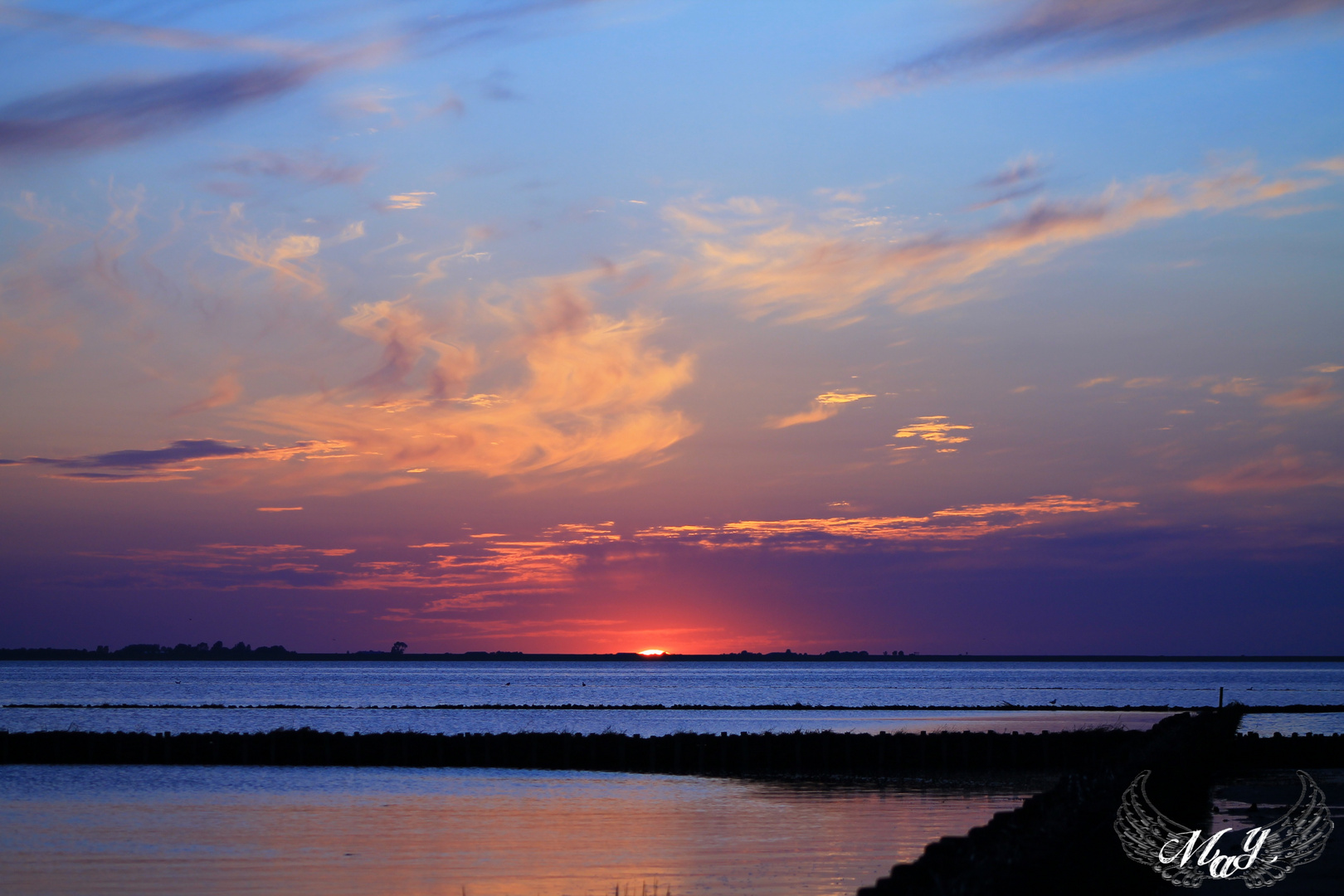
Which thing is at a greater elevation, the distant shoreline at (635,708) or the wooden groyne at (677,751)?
the wooden groyne at (677,751)

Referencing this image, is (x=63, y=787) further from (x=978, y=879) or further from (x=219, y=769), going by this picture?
(x=978, y=879)

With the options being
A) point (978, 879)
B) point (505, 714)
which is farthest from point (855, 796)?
point (505, 714)

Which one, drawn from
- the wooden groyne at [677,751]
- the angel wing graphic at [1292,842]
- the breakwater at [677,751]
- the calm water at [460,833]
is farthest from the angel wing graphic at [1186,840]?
the wooden groyne at [677,751]

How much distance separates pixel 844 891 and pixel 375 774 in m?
29.5

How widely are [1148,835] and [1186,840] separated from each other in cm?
171

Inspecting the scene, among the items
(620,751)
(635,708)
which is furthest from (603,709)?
(620,751)

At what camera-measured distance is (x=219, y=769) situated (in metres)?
49.9

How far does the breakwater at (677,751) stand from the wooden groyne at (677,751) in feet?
0.13

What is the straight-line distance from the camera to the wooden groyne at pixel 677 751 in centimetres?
4659

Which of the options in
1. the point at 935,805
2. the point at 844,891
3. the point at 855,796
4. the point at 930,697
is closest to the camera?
the point at 844,891

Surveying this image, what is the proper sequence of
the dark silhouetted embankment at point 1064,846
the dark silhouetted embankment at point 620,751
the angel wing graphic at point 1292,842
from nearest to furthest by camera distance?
the dark silhouetted embankment at point 1064,846, the angel wing graphic at point 1292,842, the dark silhouetted embankment at point 620,751

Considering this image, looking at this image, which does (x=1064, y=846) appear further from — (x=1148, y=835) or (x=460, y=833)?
(x=460, y=833)

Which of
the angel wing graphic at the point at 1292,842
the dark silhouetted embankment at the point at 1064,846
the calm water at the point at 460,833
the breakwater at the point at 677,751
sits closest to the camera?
the dark silhouetted embankment at the point at 1064,846

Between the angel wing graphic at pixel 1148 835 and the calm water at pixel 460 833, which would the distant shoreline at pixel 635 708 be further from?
the angel wing graphic at pixel 1148 835
